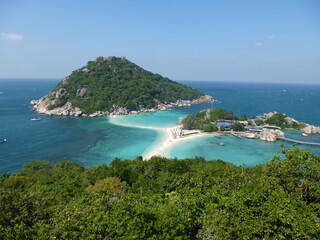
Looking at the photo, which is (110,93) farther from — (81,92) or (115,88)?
(81,92)

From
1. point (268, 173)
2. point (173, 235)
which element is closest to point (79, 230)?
point (173, 235)

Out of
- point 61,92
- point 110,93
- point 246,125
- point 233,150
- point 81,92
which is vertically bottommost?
point 233,150

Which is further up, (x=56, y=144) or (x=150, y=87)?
(x=150, y=87)

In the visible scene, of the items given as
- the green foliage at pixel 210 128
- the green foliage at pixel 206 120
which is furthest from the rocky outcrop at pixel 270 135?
the green foliage at pixel 210 128

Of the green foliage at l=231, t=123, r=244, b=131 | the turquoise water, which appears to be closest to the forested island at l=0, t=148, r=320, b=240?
the turquoise water

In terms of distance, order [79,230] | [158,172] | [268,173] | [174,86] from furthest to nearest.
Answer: [174,86]
[158,172]
[268,173]
[79,230]

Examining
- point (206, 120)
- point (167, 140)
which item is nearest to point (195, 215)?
point (167, 140)

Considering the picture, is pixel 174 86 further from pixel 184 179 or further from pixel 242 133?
pixel 184 179

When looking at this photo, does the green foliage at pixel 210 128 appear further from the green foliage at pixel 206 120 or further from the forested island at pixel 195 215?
the forested island at pixel 195 215
